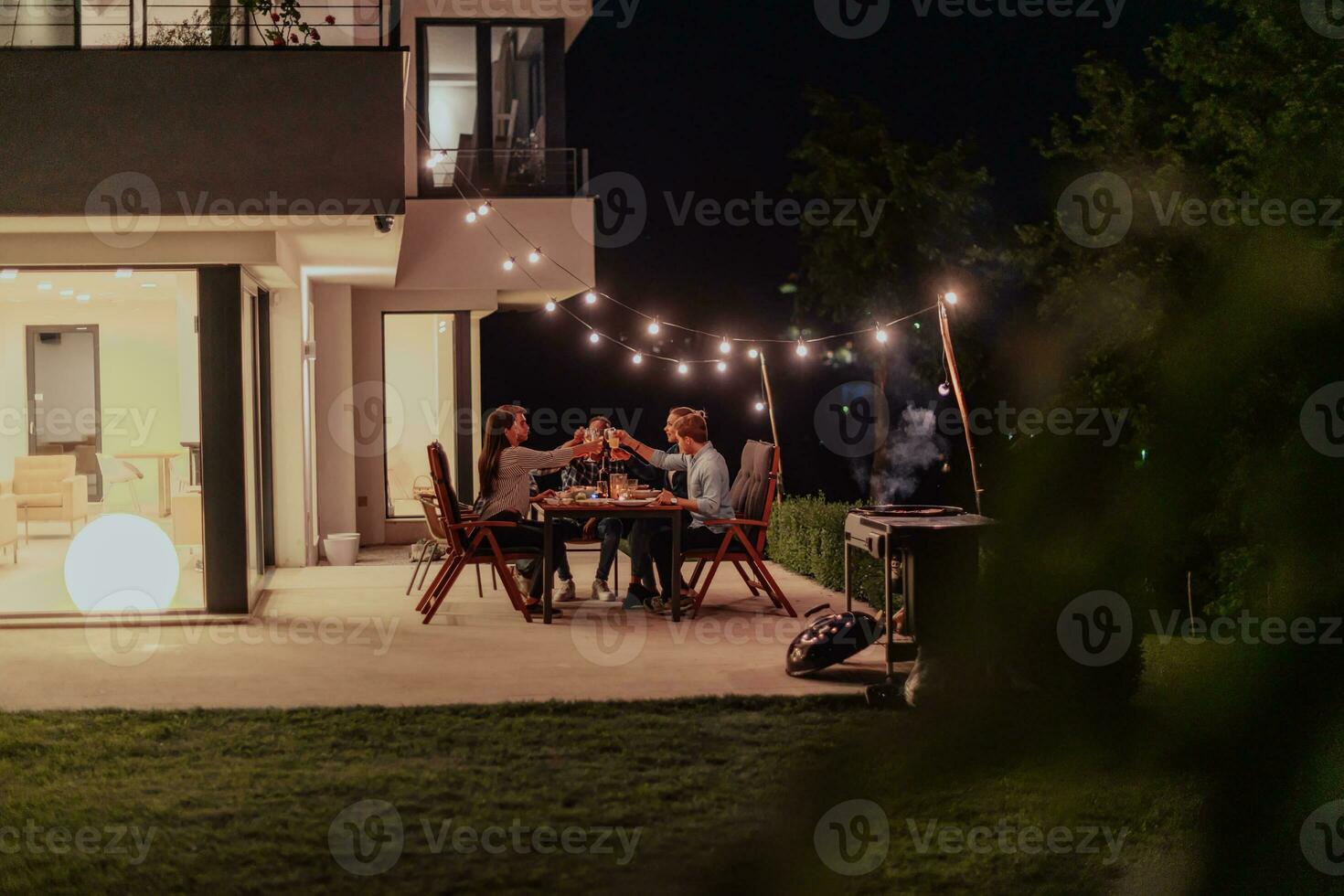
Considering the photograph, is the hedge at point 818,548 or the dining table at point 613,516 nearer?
the dining table at point 613,516

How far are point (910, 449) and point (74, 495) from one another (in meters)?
24.2

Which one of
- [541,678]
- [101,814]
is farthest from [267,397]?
[101,814]

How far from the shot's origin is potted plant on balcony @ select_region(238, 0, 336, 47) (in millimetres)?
9031

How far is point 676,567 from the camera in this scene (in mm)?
8656

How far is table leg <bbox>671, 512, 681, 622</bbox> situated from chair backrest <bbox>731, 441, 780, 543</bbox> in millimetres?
583

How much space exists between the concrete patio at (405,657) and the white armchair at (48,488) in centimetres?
380

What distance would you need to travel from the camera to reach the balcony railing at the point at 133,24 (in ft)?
29.3

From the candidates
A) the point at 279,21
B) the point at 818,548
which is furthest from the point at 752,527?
the point at 279,21

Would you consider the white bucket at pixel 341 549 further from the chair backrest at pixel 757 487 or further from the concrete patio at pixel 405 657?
the chair backrest at pixel 757 487

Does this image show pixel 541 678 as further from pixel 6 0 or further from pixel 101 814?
pixel 6 0

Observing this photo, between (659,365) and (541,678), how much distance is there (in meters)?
18.9

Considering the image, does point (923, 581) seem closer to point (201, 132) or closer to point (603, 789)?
point (603, 789)

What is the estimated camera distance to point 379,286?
556 inches

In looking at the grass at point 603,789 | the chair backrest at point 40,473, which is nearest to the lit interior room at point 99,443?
the chair backrest at point 40,473
